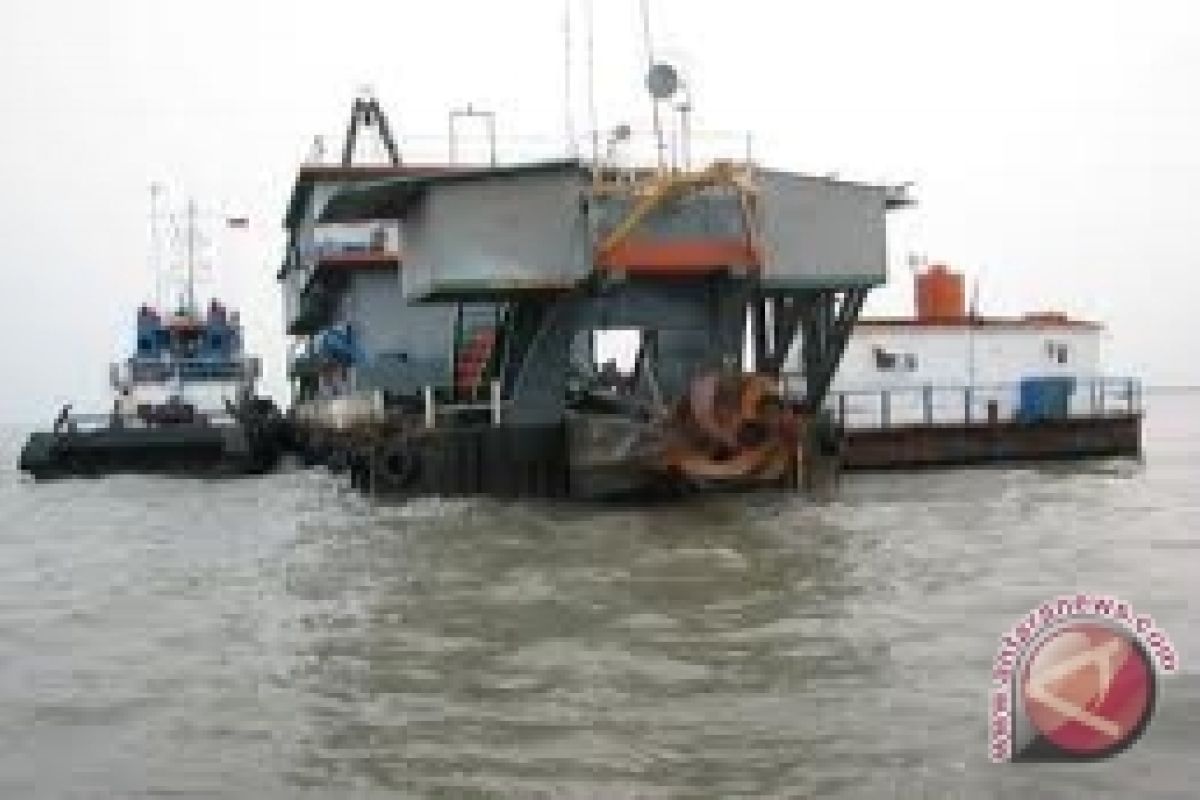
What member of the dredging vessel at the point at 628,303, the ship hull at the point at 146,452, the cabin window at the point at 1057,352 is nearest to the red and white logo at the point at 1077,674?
the dredging vessel at the point at 628,303

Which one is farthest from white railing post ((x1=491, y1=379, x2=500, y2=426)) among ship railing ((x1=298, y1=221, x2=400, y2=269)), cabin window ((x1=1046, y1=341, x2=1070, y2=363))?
cabin window ((x1=1046, y1=341, x2=1070, y2=363))

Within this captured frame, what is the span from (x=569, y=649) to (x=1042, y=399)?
83.2 ft

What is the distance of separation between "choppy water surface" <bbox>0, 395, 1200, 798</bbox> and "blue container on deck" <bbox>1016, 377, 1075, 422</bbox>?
11400 mm

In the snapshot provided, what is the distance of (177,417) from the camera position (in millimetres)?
40406

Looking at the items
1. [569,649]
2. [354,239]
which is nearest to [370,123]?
[354,239]

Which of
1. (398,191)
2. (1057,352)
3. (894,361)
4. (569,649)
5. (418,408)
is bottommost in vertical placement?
(569,649)

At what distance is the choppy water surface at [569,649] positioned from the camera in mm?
8609

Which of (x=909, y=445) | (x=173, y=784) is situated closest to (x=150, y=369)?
(x=909, y=445)

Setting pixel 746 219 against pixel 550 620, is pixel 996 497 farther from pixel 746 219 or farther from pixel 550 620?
pixel 550 620

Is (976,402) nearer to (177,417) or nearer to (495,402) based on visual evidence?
(495,402)

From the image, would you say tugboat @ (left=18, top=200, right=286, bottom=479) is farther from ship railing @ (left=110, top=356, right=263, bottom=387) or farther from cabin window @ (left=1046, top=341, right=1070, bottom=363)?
cabin window @ (left=1046, top=341, right=1070, bottom=363)

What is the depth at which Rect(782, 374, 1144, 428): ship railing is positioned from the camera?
3391cm

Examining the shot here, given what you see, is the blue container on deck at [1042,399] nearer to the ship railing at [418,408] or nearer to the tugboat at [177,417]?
the ship railing at [418,408]

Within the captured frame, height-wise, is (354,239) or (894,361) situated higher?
(354,239)
